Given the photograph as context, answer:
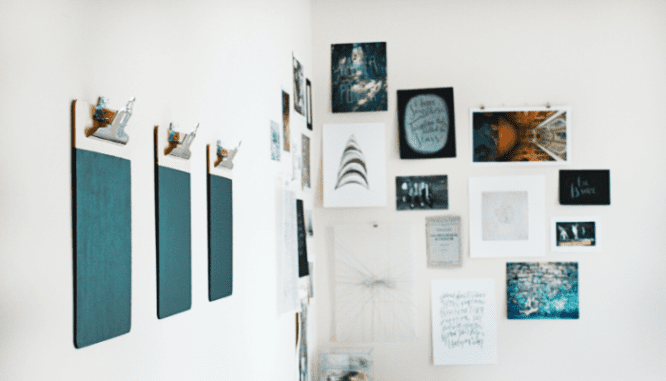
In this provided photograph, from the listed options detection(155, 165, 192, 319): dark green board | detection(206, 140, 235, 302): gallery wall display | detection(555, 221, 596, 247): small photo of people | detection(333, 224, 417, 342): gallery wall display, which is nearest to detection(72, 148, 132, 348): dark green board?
detection(155, 165, 192, 319): dark green board

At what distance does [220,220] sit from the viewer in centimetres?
111

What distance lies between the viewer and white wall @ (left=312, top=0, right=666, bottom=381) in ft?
7.41

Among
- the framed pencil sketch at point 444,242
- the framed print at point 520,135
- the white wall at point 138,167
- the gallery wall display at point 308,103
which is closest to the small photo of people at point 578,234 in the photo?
the framed print at point 520,135

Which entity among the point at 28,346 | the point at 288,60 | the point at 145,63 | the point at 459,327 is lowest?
the point at 459,327

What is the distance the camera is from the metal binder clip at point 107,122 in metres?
0.65

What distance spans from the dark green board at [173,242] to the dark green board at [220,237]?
0.10 metres

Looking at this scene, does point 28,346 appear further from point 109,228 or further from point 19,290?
point 109,228

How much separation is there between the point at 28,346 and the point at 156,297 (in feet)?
0.96

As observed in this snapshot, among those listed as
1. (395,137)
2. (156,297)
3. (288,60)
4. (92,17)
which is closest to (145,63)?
(92,17)

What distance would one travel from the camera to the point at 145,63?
2.65 feet

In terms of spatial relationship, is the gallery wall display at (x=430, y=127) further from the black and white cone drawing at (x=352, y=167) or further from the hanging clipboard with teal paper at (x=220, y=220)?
the hanging clipboard with teal paper at (x=220, y=220)

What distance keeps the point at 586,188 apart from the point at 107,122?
210 centimetres

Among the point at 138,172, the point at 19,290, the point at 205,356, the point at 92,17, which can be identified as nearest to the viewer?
the point at 19,290

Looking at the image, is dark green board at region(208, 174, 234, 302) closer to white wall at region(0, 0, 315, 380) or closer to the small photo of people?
white wall at region(0, 0, 315, 380)
